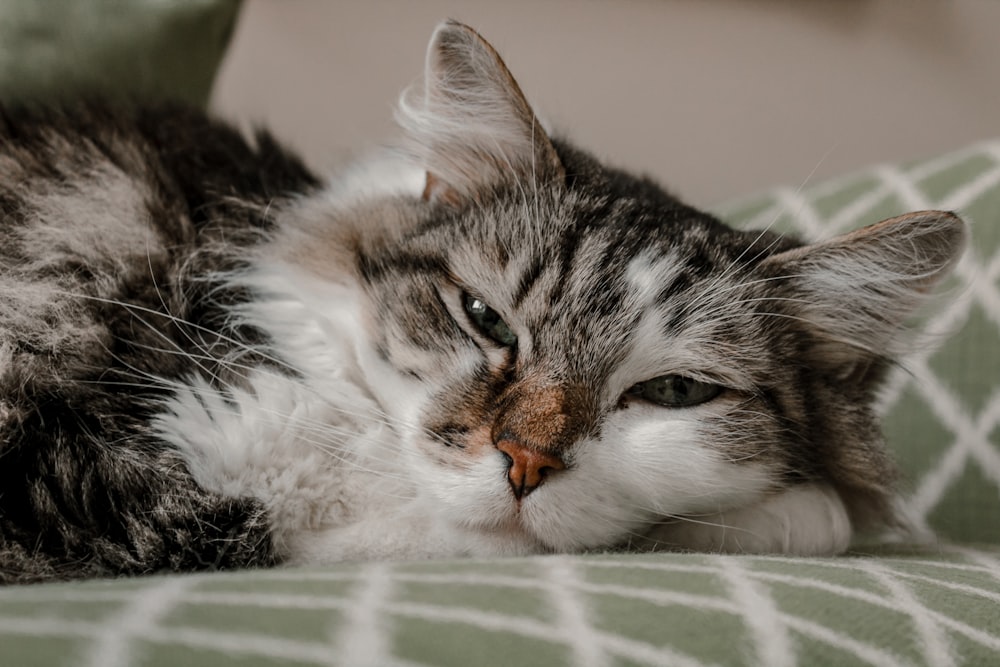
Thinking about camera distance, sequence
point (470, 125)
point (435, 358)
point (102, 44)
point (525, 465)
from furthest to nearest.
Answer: point (102, 44) → point (470, 125) → point (435, 358) → point (525, 465)

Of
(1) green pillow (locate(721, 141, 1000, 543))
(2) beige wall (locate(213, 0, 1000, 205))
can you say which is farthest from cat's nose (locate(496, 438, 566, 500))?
(2) beige wall (locate(213, 0, 1000, 205))

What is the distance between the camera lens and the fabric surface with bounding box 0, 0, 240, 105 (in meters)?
1.30

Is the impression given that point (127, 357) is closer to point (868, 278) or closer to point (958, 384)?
point (868, 278)

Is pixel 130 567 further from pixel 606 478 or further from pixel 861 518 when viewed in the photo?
pixel 861 518

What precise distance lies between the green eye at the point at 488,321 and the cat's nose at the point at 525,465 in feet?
0.50

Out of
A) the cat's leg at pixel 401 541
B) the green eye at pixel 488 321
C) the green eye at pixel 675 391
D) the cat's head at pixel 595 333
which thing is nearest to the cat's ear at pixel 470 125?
the cat's head at pixel 595 333

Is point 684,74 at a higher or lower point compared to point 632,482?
higher

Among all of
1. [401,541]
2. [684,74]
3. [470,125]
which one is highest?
[684,74]

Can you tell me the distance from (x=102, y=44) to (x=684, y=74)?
1323 mm

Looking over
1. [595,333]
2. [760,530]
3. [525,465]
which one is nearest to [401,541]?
[525,465]

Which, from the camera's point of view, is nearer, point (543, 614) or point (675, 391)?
point (543, 614)

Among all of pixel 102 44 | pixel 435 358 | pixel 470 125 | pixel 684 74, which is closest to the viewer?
pixel 435 358

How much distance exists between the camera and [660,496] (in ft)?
2.94

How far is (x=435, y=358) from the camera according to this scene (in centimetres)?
94
